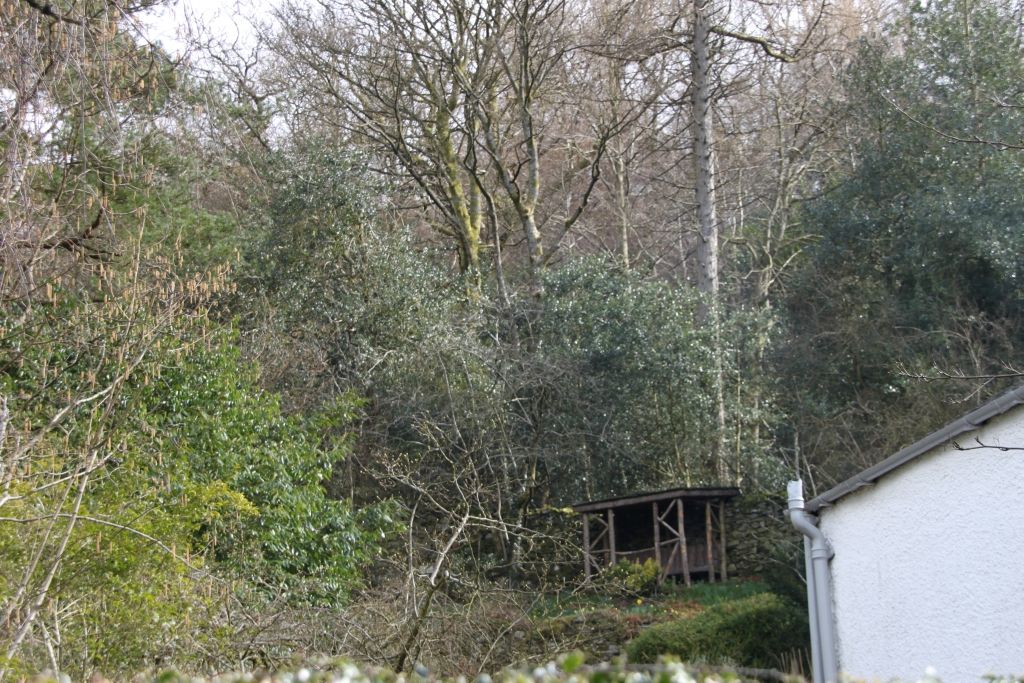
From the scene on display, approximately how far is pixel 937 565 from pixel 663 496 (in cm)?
1151

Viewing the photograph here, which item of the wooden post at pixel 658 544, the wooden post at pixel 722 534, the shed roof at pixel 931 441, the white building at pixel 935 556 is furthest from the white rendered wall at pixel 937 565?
the wooden post at pixel 722 534

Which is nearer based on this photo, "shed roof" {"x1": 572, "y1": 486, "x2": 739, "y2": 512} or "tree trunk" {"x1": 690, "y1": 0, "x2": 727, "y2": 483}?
"shed roof" {"x1": 572, "y1": 486, "x2": 739, "y2": 512}

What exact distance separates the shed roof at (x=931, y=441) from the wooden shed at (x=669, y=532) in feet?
33.9

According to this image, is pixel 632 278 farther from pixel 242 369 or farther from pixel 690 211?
pixel 242 369

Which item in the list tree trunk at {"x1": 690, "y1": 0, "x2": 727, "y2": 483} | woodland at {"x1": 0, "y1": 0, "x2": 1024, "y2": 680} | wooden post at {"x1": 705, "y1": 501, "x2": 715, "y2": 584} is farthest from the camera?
tree trunk at {"x1": 690, "y1": 0, "x2": 727, "y2": 483}

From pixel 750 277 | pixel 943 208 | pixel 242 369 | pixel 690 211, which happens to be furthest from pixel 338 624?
pixel 750 277

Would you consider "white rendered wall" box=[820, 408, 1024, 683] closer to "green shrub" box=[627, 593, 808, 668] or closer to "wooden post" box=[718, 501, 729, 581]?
"green shrub" box=[627, 593, 808, 668]

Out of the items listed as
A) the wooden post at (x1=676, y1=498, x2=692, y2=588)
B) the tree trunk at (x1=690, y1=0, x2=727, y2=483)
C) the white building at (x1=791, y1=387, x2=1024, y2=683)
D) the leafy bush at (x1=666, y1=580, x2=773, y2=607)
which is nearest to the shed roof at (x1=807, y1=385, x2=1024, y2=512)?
the white building at (x1=791, y1=387, x2=1024, y2=683)

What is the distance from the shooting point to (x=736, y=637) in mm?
15234

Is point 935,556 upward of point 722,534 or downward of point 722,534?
downward

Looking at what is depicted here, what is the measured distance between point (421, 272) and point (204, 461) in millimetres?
7669

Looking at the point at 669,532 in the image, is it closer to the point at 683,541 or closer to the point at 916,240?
the point at 683,541

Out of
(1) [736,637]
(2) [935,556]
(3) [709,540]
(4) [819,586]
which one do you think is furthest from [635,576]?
(2) [935,556]

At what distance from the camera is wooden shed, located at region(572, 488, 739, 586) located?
2172 cm
